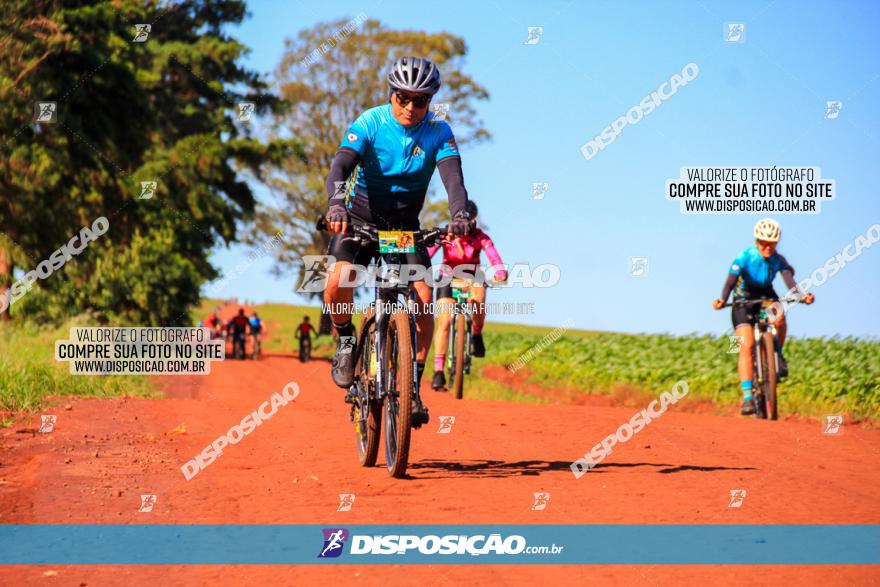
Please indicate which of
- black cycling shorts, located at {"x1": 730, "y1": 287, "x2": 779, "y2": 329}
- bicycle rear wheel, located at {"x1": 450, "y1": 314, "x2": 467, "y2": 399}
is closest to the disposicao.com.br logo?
black cycling shorts, located at {"x1": 730, "y1": 287, "x2": 779, "y2": 329}

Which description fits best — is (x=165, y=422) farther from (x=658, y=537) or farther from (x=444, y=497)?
(x=658, y=537)

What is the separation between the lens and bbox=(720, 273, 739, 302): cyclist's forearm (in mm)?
12883

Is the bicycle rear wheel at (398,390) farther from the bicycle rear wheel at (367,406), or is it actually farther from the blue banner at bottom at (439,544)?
the blue banner at bottom at (439,544)

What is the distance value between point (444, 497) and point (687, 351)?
737 inches

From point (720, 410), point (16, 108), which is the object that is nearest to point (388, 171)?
point (720, 410)

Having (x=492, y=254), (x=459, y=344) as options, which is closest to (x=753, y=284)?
(x=492, y=254)

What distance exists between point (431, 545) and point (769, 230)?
8723 mm

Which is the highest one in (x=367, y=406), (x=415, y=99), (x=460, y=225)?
(x=415, y=99)

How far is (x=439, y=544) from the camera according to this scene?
542 centimetres

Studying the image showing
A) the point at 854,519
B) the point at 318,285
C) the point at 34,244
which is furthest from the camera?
the point at 34,244

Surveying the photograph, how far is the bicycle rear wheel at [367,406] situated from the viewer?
7.72 metres

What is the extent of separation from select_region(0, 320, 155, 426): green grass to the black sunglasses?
5.68 metres

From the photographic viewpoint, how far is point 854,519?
241 inches

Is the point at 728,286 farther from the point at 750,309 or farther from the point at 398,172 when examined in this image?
the point at 398,172
